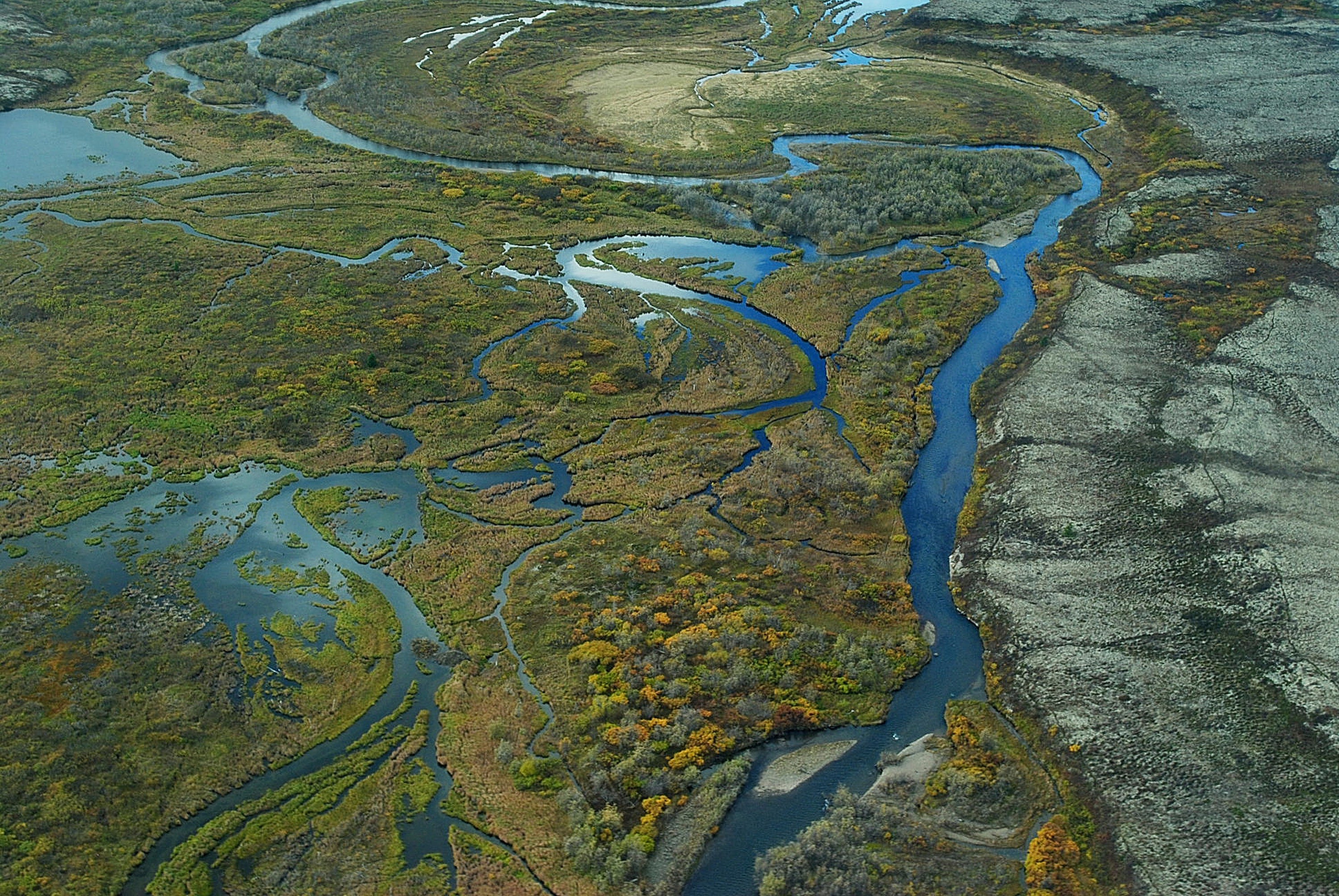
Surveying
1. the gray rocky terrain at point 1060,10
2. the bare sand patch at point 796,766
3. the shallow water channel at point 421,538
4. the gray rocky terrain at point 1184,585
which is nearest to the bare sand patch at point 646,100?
the shallow water channel at point 421,538

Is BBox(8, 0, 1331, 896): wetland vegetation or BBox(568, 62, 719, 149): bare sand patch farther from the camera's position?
BBox(568, 62, 719, 149): bare sand patch

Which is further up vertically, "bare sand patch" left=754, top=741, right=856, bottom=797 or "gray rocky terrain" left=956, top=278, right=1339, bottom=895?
"gray rocky terrain" left=956, top=278, right=1339, bottom=895

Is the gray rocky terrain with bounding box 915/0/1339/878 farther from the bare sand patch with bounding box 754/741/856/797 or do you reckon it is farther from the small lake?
the small lake

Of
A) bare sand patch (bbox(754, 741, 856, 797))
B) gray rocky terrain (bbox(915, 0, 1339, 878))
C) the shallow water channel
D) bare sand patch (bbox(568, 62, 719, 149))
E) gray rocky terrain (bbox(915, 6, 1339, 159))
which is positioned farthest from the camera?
bare sand patch (bbox(568, 62, 719, 149))

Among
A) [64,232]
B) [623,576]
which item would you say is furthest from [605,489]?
[64,232]

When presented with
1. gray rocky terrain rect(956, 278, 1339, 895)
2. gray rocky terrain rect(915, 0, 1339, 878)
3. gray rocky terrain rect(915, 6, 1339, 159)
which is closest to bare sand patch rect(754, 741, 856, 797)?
gray rocky terrain rect(915, 0, 1339, 878)

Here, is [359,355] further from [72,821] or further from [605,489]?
[72,821]

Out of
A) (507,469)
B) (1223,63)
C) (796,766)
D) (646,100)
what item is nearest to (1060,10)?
(1223,63)

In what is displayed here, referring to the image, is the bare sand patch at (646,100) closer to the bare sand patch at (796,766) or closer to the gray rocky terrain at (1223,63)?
the gray rocky terrain at (1223,63)
